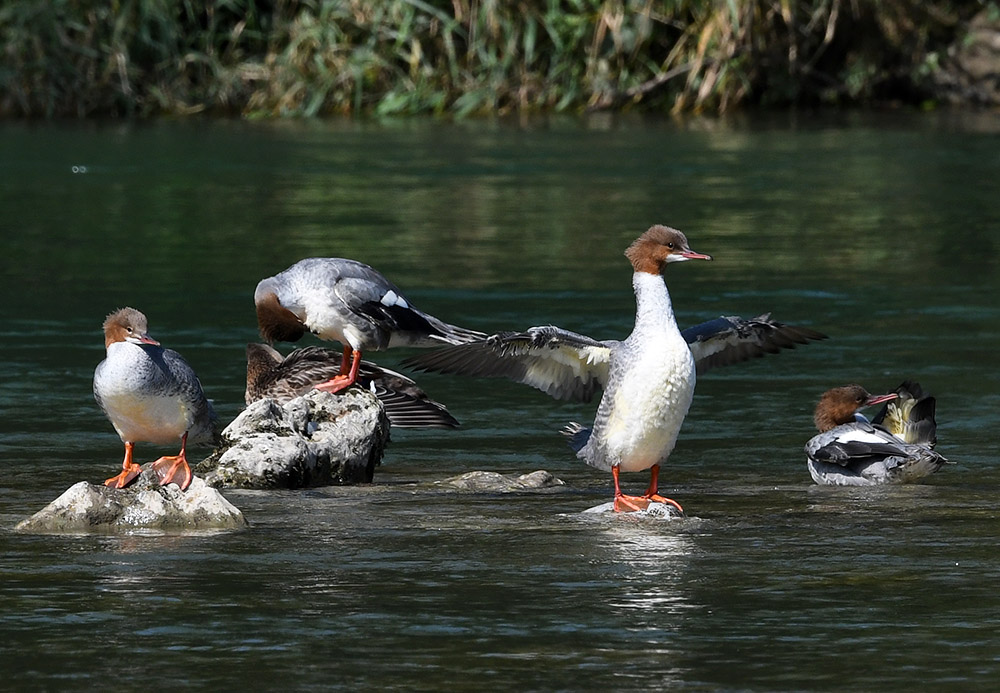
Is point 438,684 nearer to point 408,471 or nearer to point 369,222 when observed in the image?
point 408,471

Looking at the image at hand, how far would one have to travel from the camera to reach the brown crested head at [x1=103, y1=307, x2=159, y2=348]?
789 centimetres

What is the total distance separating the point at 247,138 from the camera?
26.0m

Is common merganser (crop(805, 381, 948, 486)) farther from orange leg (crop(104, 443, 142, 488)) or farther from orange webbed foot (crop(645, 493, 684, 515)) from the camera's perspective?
orange leg (crop(104, 443, 142, 488))

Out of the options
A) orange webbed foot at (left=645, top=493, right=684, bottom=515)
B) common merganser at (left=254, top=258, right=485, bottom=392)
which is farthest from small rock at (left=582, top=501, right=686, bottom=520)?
common merganser at (left=254, top=258, right=485, bottom=392)

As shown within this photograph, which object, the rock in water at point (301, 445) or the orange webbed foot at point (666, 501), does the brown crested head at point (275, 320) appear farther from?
the orange webbed foot at point (666, 501)

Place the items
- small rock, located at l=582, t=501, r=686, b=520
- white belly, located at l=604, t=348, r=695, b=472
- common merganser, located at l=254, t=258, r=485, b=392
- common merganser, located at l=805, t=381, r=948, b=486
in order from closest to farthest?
small rock, located at l=582, t=501, r=686, b=520
white belly, located at l=604, t=348, r=695, b=472
common merganser, located at l=805, t=381, r=948, b=486
common merganser, located at l=254, t=258, r=485, b=392

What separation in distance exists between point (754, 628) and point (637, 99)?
78.9 feet

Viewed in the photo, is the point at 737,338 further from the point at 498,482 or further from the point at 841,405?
the point at 498,482

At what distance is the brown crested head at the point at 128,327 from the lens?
7887mm

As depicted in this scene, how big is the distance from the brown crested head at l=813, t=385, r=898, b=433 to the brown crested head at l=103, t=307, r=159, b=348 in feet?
9.62

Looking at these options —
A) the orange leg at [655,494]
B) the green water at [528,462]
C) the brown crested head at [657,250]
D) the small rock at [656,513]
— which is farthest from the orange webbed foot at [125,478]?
the brown crested head at [657,250]

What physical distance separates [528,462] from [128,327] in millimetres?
1974

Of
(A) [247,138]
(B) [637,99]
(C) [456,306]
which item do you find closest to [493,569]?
(C) [456,306]

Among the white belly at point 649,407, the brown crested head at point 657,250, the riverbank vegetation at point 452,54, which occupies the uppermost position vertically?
the brown crested head at point 657,250
